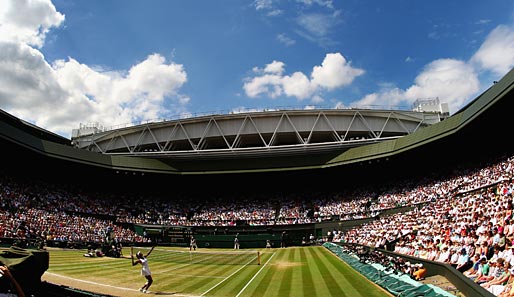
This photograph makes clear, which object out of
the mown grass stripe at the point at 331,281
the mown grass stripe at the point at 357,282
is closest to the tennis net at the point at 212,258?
the mown grass stripe at the point at 331,281

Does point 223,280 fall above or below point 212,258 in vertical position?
above

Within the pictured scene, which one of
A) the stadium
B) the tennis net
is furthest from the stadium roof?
the tennis net

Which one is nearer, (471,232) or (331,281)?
(331,281)

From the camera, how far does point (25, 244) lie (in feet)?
90.5

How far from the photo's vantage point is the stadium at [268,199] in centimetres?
1745

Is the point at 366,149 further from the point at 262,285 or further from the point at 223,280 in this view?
the point at 262,285

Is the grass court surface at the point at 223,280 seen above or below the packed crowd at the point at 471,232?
below

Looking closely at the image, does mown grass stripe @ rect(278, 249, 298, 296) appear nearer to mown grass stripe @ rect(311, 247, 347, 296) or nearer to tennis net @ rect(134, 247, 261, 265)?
mown grass stripe @ rect(311, 247, 347, 296)

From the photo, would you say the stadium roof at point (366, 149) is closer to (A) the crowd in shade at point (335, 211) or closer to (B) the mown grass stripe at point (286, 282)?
(A) the crowd in shade at point (335, 211)

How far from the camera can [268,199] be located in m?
56.2

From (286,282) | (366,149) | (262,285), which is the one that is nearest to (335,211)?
(366,149)

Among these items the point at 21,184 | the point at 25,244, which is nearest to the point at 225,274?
the point at 25,244

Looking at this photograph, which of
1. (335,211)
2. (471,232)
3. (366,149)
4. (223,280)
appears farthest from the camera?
(335,211)

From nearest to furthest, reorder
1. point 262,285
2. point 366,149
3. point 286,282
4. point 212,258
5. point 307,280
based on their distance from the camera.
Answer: point 262,285, point 286,282, point 307,280, point 212,258, point 366,149
